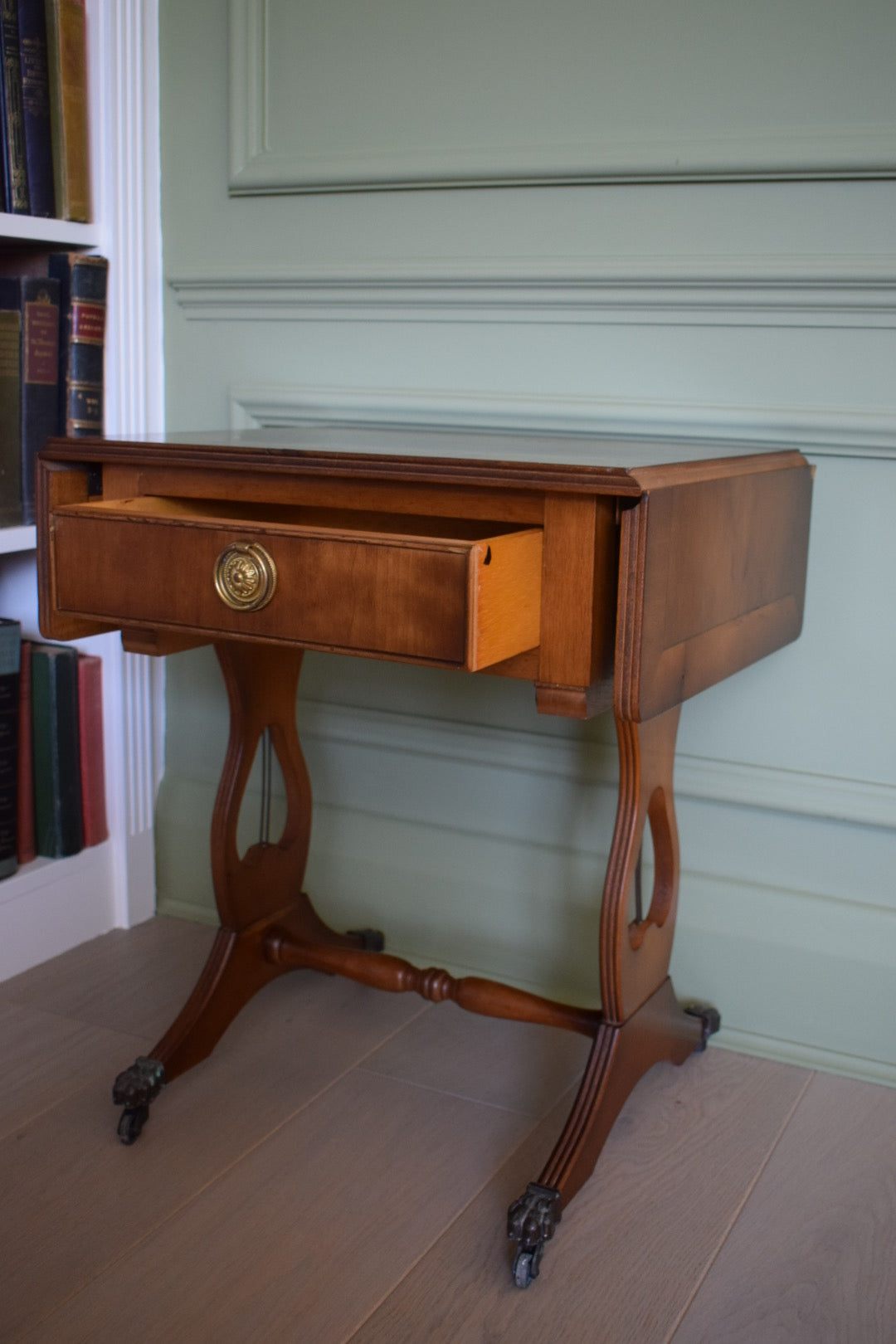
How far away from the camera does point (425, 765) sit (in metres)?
1.79

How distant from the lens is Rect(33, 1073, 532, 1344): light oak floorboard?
43.1 inches

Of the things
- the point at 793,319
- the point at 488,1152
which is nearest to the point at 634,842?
the point at 488,1152

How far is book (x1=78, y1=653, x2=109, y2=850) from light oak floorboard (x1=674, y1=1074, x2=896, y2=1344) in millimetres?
1046

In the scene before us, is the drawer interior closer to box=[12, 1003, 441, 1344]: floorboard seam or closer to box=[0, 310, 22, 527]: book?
box=[0, 310, 22, 527]: book

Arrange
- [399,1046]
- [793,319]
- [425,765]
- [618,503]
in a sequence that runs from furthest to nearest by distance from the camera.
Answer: [425,765] → [399,1046] → [793,319] → [618,503]

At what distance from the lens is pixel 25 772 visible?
1783mm

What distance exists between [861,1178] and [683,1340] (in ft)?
1.15

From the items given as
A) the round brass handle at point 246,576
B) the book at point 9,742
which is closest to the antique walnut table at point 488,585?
the round brass handle at point 246,576

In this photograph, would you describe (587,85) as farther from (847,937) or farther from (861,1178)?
(861,1178)

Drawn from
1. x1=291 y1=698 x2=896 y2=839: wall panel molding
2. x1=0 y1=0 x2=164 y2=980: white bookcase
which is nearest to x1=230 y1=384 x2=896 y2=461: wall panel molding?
x1=0 y1=0 x2=164 y2=980: white bookcase

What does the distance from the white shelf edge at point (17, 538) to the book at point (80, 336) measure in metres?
0.14

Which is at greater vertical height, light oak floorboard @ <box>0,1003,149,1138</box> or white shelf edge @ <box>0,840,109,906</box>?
white shelf edge @ <box>0,840,109,906</box>

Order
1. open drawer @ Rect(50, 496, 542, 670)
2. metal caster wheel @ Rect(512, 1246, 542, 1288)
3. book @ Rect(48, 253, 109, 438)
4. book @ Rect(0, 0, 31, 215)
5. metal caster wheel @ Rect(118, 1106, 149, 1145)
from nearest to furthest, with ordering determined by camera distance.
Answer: open drawer @ Rect(50, 496, 542, 670) < metal caster wheel @ Rect(512, 1246, 542, 1288) < metal caster wheel @ Rect(118, 1106, 149, 1145) < book @ Rect(0, 0, 31, 215) < book @ Rect(48, 253, 109, 438)

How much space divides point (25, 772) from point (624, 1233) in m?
1.02
